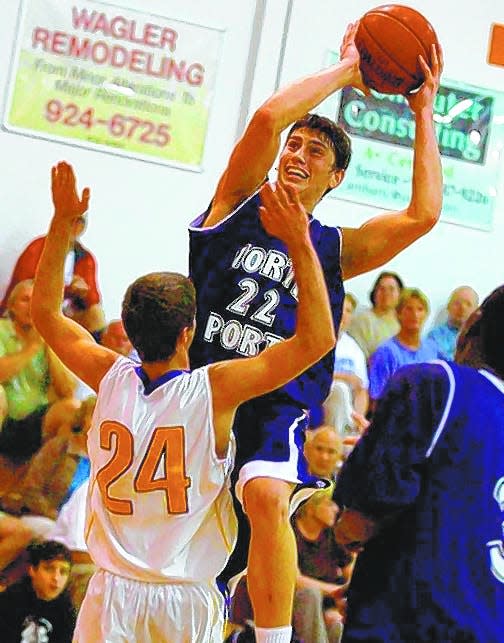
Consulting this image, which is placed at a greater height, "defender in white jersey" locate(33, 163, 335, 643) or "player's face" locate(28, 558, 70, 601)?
"defender in white jersey" locate(33, 163, 335, 643)

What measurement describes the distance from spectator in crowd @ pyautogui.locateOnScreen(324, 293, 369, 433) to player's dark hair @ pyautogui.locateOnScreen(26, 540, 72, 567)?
4.36 feet

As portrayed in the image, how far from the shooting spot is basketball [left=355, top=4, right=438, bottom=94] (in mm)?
3309

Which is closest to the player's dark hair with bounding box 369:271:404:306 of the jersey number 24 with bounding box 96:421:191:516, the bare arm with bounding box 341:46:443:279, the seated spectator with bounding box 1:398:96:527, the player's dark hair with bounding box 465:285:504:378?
the seated spectator with bounding box 1:398:96:527

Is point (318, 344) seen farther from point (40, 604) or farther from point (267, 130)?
point (40, 604)

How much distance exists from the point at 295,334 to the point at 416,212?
799 mm

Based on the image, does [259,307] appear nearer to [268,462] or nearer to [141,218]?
[268,462]

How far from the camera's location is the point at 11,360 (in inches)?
190

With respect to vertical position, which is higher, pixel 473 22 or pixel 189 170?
pixel 473 22

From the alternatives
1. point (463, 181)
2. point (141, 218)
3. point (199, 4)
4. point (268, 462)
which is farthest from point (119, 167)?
point (268, 462)

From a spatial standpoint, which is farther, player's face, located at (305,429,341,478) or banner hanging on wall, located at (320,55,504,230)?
banner hanging on wall, located at (320,55,504,230)

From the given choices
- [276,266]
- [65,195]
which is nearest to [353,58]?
[276,266]

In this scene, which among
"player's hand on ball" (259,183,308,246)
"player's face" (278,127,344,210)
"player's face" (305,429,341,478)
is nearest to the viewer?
"player's hand on ball" (259,183,308,246)

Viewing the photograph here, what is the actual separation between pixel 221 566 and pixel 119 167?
2.67 m

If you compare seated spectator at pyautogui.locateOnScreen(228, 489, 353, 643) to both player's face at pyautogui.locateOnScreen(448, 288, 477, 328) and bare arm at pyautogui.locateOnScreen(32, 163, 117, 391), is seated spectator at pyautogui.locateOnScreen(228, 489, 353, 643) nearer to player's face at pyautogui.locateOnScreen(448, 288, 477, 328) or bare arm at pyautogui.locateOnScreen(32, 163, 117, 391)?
player's face at pyautogui.locateOnScreen(448, 288, 477, 328)
